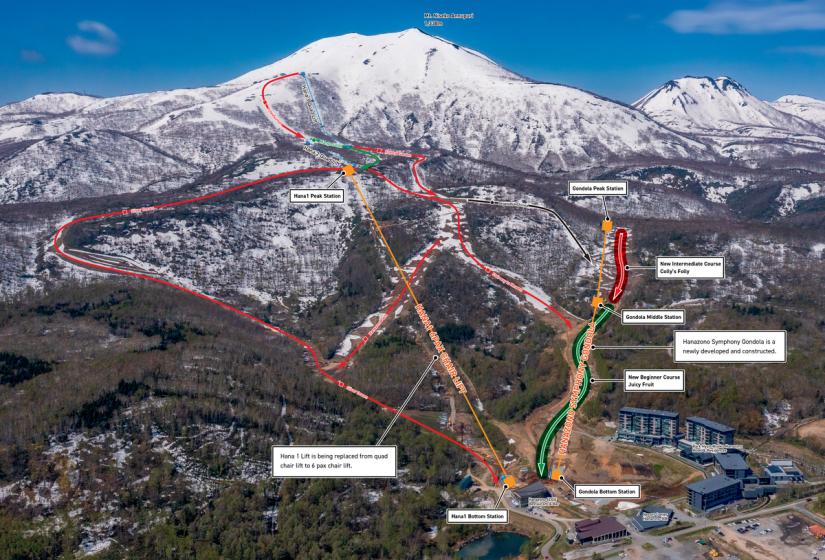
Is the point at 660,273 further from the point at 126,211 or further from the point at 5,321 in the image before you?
the point at 126,211

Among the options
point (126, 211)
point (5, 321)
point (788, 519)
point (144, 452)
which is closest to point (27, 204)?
point (126, 211)

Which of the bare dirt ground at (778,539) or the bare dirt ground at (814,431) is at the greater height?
the bare dirt ground at (814,431)

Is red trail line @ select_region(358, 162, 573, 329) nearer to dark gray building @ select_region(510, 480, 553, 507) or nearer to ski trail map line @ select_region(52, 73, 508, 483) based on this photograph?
ski trail map line @ select_region(52, 73, 508, 483)

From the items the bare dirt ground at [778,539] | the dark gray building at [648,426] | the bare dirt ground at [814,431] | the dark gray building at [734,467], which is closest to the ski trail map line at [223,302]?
the dark gray building at [648,426]

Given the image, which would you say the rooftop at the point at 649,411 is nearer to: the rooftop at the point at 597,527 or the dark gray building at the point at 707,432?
the dark gray building at the point at 707,432

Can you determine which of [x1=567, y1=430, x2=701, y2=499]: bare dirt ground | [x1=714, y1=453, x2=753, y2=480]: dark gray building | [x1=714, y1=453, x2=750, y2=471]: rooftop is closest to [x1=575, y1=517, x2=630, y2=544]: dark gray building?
[x1=567, y1=430, x2=701, y2=499]: bare dirt ground

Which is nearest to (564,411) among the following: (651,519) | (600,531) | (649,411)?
(649,411)
